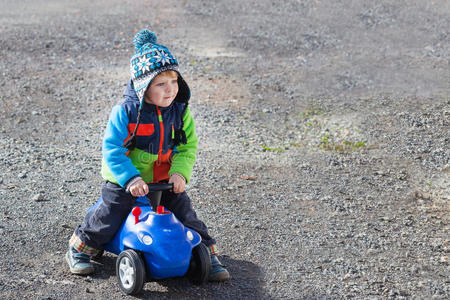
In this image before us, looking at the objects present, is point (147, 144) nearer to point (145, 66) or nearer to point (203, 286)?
point (145, 66)

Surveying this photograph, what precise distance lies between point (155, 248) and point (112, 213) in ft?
1.56

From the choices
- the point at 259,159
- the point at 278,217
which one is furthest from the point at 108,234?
the point at 259,159

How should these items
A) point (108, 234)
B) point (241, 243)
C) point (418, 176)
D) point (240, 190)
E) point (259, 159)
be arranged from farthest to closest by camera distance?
point (259, 159) < point (418, 176) < point (240, 190) < point (241, 243) < point (108, 234)

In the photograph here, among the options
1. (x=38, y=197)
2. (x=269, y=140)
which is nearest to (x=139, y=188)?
(x=38, y=197)

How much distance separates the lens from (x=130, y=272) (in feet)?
13.6

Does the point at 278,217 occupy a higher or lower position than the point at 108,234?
lower

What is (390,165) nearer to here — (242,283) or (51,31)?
(242,283)

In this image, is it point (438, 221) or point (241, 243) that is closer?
point (241, 243)

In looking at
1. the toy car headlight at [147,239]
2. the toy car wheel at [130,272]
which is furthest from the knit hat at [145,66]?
the toy car wheel at [130,272]

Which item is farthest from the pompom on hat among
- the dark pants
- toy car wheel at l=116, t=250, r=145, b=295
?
toy car wheel at l=116, t=250, r=145, b=295

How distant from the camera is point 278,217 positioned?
5680 mm

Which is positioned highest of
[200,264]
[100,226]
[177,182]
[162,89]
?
[162,89]

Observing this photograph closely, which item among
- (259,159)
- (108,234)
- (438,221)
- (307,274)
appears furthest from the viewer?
(259,159)

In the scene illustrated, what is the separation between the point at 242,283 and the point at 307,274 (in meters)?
0.52
